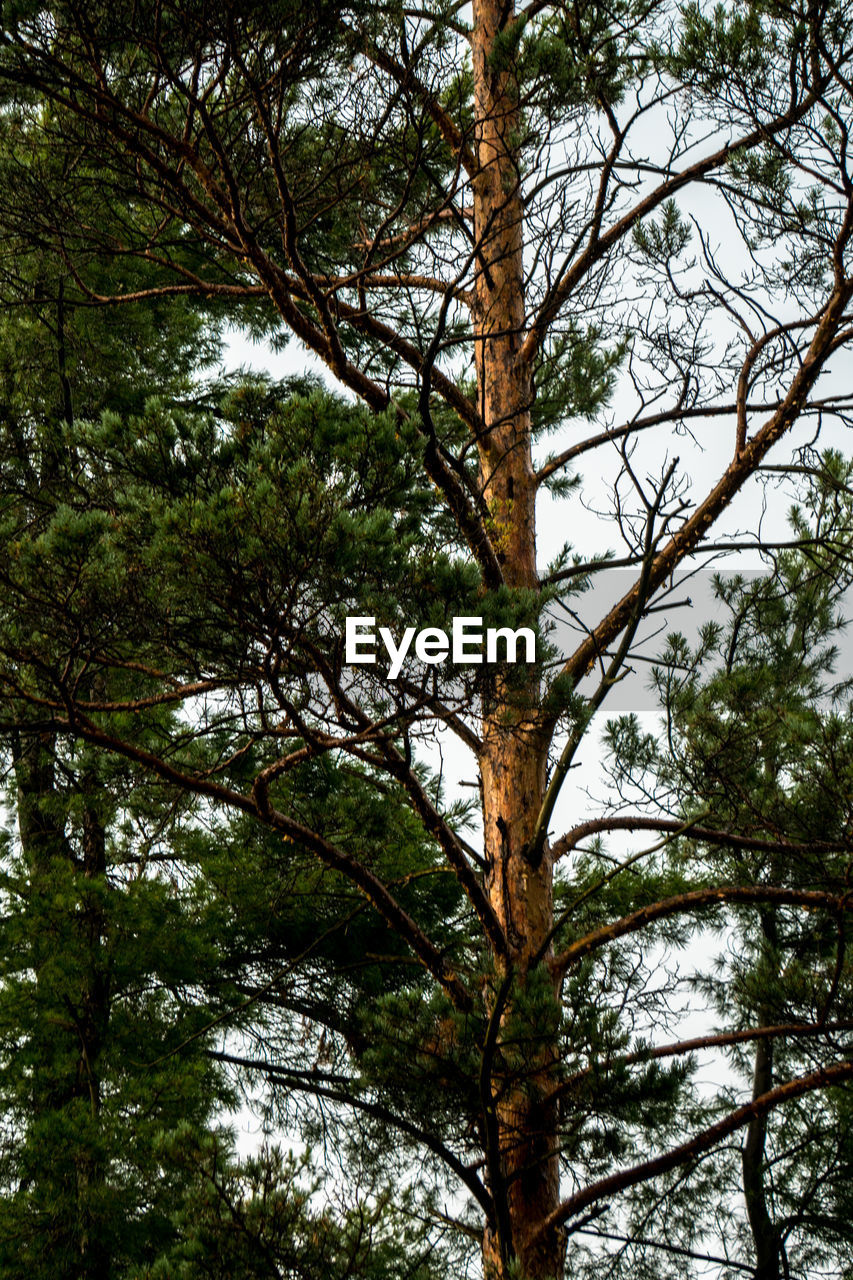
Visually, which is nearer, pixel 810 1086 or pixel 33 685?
pixel 810 1086

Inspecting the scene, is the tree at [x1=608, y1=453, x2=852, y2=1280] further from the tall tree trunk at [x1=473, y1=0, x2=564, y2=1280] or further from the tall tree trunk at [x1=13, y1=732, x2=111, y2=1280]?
the tall tree trunk at [x1=13, y1=732, x2=111, y2=1280]

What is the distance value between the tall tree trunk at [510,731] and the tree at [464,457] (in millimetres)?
18

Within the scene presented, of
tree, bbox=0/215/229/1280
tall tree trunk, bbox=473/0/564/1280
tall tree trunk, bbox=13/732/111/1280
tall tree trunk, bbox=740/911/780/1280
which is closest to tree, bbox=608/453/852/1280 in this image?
tall tree trunk, bbox=740/911/780/1280

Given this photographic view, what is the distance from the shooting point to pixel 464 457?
4.48 m

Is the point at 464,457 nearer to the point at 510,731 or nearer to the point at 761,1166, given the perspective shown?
the point at 510,731

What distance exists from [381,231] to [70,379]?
5137mm

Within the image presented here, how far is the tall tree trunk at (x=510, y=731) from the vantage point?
4035 mm

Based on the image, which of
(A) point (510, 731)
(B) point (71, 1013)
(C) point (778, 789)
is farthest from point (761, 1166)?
(A) point (510, 731)

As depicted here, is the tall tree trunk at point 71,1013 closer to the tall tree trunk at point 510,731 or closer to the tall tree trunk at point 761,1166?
the tall tree trunk at point 510,731

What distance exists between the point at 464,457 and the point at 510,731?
1044 millimetres

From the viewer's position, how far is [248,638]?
366cm

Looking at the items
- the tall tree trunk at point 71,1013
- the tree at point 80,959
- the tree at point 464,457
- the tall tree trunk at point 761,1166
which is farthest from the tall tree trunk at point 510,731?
the tall tree trunk at point 761,1166

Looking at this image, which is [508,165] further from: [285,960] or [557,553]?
[285,960]

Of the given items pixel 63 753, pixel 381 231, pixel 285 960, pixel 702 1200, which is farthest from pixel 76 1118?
pixel 381 231
